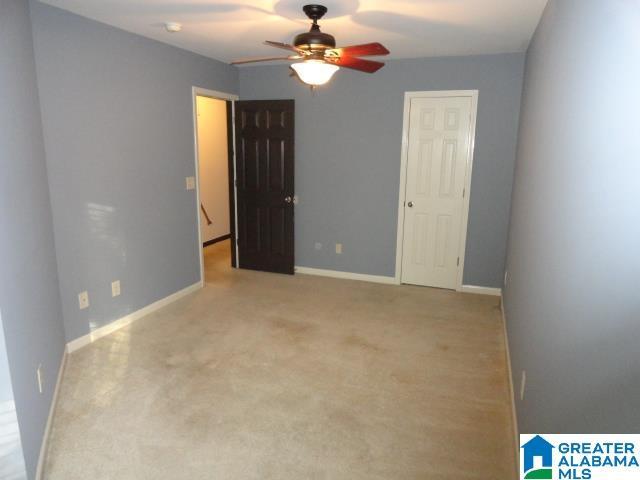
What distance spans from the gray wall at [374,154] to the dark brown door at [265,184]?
16cm

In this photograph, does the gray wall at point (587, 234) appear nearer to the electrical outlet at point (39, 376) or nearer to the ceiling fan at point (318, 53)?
the ceiling fan at point (318, 53)

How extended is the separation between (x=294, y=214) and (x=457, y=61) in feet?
7.98

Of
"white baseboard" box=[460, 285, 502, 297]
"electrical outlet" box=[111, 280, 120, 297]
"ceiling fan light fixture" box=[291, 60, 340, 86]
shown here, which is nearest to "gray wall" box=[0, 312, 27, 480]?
"electrical outlet" box=[111, 280, 120, 297]

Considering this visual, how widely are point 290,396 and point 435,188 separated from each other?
2866mm

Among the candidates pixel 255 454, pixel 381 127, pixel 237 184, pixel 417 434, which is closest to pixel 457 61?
pixel 381 127

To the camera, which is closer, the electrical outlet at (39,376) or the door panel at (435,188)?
the electrical outlet at (39,376)

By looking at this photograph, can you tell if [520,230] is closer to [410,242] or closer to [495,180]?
[495,180]

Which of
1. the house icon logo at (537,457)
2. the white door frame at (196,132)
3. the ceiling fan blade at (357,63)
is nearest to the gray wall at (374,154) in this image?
the white door frame at (196,132)

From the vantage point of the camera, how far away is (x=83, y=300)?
3375 mm

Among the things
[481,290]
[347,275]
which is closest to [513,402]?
[481,290]

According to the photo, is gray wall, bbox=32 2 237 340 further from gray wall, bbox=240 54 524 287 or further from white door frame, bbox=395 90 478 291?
Answer: white door frame, bbox=395 90 478 291

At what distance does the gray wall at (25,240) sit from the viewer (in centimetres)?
194

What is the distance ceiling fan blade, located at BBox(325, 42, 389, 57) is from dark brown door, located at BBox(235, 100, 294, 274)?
2356 millimetres

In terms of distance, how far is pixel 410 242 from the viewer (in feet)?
16.1
